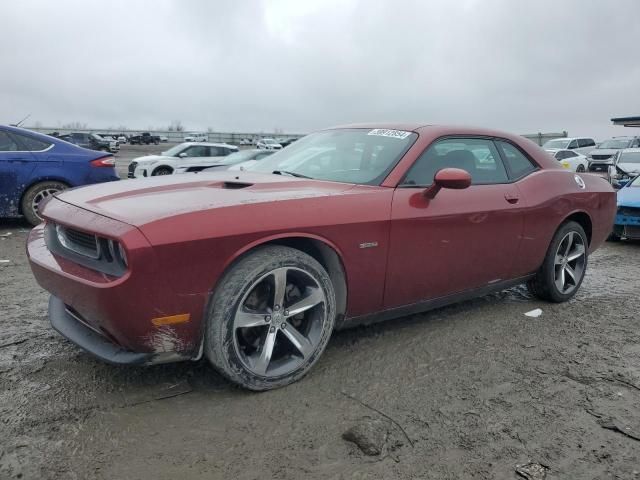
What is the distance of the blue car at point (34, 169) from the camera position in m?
6.62

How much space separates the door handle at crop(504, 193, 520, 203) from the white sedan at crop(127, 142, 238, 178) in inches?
493

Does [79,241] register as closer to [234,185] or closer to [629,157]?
[234,185]

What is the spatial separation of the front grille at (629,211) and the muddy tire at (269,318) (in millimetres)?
6461

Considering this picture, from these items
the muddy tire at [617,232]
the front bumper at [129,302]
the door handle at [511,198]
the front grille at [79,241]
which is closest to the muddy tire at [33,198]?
the front grille at [79,241]

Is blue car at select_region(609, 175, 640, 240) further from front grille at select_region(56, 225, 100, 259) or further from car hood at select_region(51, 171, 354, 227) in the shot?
front grille at select_region(56, 225, 100, 259)

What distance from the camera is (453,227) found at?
3268mm

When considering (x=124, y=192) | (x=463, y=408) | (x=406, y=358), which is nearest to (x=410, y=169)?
(x=406, y=358)

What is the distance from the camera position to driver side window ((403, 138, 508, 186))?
3281 millimetres

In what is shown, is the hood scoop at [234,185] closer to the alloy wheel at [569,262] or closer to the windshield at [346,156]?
the windshield at [346,156]

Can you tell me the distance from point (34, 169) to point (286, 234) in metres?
5.55

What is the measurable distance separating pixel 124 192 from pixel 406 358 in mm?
1895

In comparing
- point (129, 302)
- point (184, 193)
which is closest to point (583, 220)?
point (184, 193)

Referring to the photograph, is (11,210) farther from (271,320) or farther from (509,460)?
(509,460)

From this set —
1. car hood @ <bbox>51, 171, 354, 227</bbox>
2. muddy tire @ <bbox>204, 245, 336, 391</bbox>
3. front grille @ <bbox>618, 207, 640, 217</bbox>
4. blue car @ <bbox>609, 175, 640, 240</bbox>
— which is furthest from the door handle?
front grille @ <bbox>618, 207, 640, 217</bbox>
